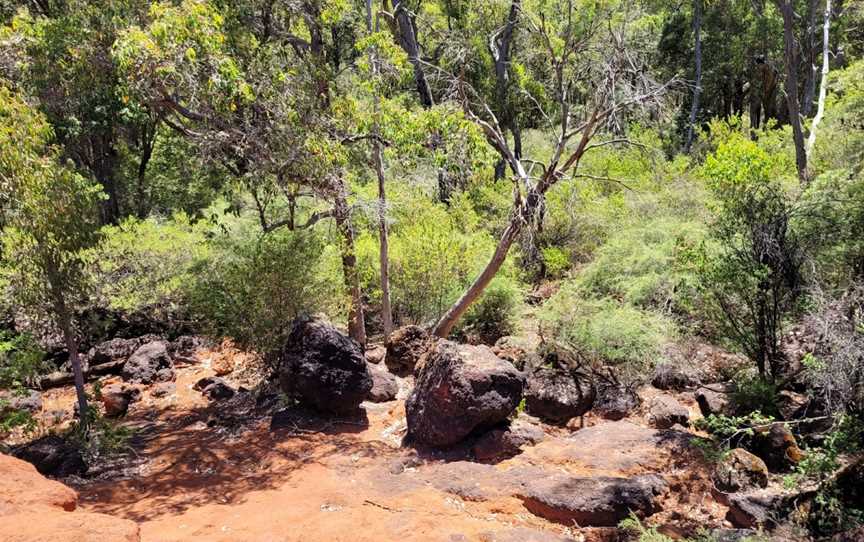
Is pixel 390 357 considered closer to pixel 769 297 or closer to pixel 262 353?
pixel 262 353

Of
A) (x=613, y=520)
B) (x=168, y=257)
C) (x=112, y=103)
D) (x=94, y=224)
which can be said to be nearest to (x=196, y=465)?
(x=94, y=224)

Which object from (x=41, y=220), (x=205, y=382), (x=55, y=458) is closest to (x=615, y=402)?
(x=205, y=382)

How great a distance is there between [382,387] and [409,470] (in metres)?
2.80

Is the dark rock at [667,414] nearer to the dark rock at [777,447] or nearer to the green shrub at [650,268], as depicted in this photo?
the dark rock at [777,447]

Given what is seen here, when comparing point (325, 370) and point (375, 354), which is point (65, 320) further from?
point (375, 354)

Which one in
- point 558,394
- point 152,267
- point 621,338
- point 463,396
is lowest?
point 558,394

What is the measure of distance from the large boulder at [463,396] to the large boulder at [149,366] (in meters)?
7.35

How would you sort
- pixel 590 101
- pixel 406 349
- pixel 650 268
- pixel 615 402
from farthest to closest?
pixel 650 268
pixel 590 101
pixel 406 349
pixel 615 402

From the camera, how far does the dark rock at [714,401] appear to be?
338 inches

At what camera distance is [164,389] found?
39.8ft

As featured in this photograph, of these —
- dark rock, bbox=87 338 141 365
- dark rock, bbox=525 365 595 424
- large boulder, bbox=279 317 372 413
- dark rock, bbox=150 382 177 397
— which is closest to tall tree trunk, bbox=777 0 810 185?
dark rock, bbox=525 365 595 424

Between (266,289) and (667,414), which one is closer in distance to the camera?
(667,414)

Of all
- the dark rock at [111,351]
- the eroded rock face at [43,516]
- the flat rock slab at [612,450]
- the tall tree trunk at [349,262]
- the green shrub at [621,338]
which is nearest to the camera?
the eroded rock face at [43,516]

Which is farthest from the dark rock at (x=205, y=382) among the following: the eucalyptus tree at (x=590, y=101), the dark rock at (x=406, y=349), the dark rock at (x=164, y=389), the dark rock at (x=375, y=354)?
the eucalyptus tree at (x=590, y=101)
